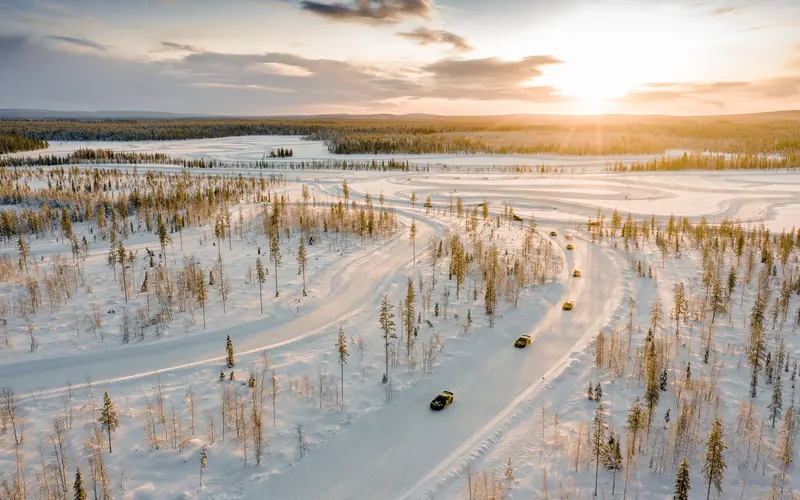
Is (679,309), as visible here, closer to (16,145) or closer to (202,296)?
(202,296)

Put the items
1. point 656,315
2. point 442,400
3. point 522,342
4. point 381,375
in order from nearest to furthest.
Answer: point 442,400 → point 381,375 → point 522,342 → point 656,315

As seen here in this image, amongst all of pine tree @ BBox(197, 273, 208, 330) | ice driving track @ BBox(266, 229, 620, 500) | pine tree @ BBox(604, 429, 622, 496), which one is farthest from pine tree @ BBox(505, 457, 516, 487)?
pine tree @ BBox(197, 273, 208, 330)

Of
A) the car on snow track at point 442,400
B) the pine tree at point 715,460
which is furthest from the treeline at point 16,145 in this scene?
the pine tree at point 715,460

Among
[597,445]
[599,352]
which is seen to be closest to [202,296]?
[599,352]

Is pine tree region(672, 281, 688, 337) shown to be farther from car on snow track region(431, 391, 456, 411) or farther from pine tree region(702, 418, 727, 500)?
car on snow track region(431, 391, 456, 411)

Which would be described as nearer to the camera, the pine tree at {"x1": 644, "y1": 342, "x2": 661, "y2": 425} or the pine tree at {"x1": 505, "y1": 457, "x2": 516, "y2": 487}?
the pine tree at {"x1": 505, "y1": 457, "x2": 516, "y2": 487}
